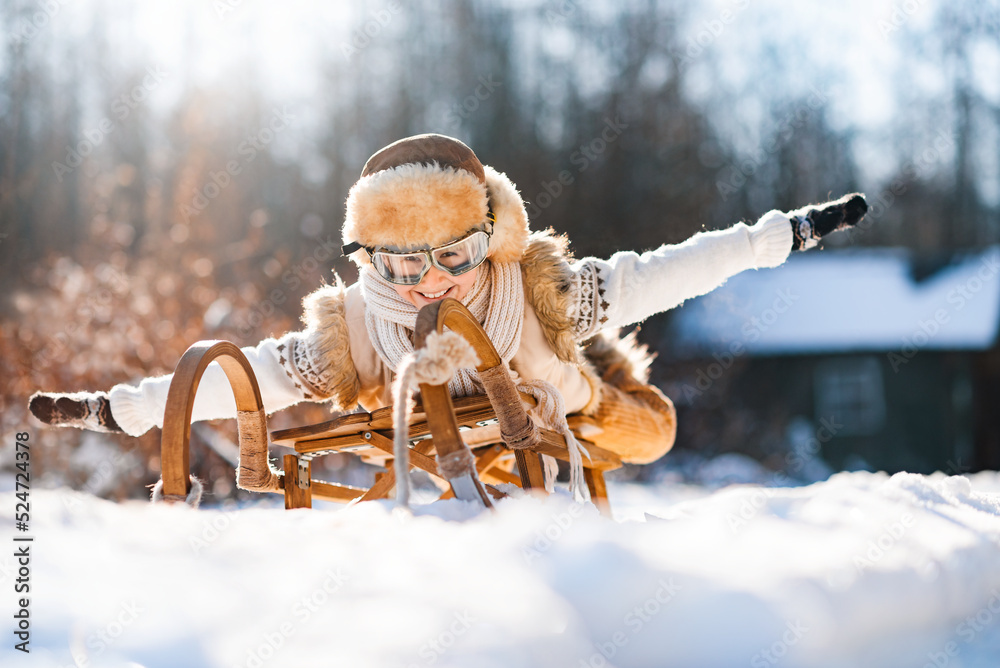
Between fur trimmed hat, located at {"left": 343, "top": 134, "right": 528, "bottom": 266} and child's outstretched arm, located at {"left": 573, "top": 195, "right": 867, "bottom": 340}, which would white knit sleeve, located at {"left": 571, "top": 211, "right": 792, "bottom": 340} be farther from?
fur trimmed hat, located at {"left": 343, "top": 134, "right": 528, "bottom": 266}

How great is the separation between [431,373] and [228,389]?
0.97 metres

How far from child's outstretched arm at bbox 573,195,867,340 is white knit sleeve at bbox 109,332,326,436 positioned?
26.6 inches

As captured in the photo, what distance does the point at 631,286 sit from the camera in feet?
6.16

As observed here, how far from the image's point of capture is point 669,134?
32.0 feet

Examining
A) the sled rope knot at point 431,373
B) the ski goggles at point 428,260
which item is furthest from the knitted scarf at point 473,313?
the sled rope knot at point 431,373

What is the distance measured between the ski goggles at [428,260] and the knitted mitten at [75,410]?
2.40 feet

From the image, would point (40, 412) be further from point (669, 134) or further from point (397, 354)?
point (669, 134)

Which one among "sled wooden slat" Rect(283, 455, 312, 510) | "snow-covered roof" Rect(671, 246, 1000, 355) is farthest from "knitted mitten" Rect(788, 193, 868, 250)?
"snow-covered roof" Rect(671, 246, 1000, 355)

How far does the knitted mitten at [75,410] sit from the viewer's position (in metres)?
1.76

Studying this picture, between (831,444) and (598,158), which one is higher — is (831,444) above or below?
below

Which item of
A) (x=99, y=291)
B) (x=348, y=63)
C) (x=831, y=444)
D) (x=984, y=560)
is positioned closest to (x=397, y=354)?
(x=984, y=560)

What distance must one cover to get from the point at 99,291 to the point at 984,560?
4887 mm

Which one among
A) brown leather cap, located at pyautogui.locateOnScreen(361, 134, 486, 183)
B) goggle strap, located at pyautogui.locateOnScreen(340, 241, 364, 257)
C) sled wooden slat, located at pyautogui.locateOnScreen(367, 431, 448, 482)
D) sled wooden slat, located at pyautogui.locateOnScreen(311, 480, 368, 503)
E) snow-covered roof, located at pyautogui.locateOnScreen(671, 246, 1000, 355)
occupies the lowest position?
snow-covered roof, located at pyautogui.locateOnScreen(671, 246, 1000, 355)

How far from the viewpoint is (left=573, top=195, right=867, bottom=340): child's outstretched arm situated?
1.88m
